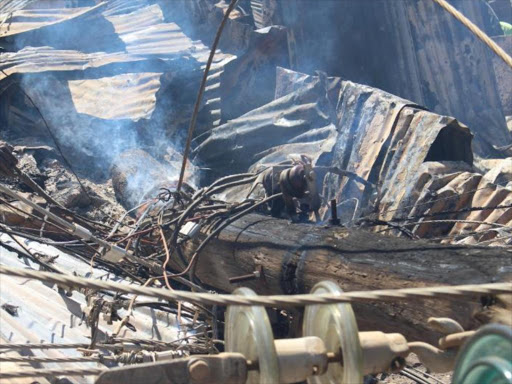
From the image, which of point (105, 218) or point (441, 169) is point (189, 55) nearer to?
point (105, 218)

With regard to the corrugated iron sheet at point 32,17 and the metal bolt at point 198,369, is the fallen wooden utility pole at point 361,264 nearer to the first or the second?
the metal bolt at point 198,369

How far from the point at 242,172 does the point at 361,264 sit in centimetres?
686

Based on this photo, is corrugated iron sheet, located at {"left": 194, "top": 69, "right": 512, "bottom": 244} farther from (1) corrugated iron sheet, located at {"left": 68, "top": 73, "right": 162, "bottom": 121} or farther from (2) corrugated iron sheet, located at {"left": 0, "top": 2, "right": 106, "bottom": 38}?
(2) corrugated iron sheet, located at {"left": 0, "top": 2, "right": 106, "bottom": 38}

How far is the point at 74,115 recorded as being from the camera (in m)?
12.1

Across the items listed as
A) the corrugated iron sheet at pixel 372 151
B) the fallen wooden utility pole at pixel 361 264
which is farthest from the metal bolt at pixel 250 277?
the corrugated iron sheet at pixel 372 151

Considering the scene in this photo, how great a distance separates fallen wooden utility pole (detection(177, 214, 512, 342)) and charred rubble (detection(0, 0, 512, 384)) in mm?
13

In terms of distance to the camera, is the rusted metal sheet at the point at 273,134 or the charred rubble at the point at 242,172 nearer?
the charred rubble at the point at 242,172

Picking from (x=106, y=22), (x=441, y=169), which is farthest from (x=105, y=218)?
(x=106, y=22)

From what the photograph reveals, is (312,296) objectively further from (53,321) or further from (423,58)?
(423,58)

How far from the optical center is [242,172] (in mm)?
10383

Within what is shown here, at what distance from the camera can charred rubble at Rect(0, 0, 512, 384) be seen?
3.82m

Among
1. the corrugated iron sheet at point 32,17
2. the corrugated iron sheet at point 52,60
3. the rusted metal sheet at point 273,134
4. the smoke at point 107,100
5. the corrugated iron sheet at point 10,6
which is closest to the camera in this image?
the rusted metal sheet at point 273,134

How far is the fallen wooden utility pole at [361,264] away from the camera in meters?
3.03

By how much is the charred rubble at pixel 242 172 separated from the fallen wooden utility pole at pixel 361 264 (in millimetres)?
13
